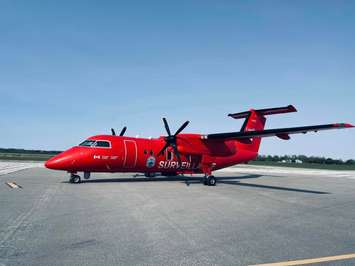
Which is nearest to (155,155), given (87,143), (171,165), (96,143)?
(171,165)

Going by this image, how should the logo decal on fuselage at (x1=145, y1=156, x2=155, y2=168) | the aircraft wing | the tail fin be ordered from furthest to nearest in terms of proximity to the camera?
the tail fin < the logo decal on fuselage at (x1=145, y1=156, x2=155, y2=168) < the aircraft wing

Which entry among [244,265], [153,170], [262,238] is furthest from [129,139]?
[244,265]

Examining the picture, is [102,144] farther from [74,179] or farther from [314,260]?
[314,260]

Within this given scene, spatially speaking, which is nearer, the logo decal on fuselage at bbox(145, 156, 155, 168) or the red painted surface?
the red painted surface

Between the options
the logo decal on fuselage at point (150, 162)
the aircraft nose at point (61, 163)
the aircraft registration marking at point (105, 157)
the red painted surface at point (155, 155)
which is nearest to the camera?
the aircraft nose at point (61, 163)

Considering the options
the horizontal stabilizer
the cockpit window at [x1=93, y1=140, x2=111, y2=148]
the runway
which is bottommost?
the runway

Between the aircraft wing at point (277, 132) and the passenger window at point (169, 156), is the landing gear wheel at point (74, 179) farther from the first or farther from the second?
the aircraft wing at point (277, 132)

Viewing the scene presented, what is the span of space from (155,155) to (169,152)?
4.35 feet

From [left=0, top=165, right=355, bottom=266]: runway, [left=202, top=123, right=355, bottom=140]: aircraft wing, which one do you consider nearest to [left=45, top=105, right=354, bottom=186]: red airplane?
[left=202, top=123, right=355, bottom=140]: aircraft wing

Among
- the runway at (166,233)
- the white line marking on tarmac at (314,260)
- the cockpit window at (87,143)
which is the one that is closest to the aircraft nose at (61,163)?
the cockpit window at (87,143)

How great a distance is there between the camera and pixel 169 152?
22.2 m

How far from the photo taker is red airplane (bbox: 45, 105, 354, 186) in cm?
1814

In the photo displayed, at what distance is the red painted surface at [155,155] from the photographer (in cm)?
1812

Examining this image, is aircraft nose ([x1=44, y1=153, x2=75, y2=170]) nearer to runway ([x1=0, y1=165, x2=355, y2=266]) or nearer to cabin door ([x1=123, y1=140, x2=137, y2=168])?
cabin door ([x1=123, y1=140, x2=137, y2=168])
